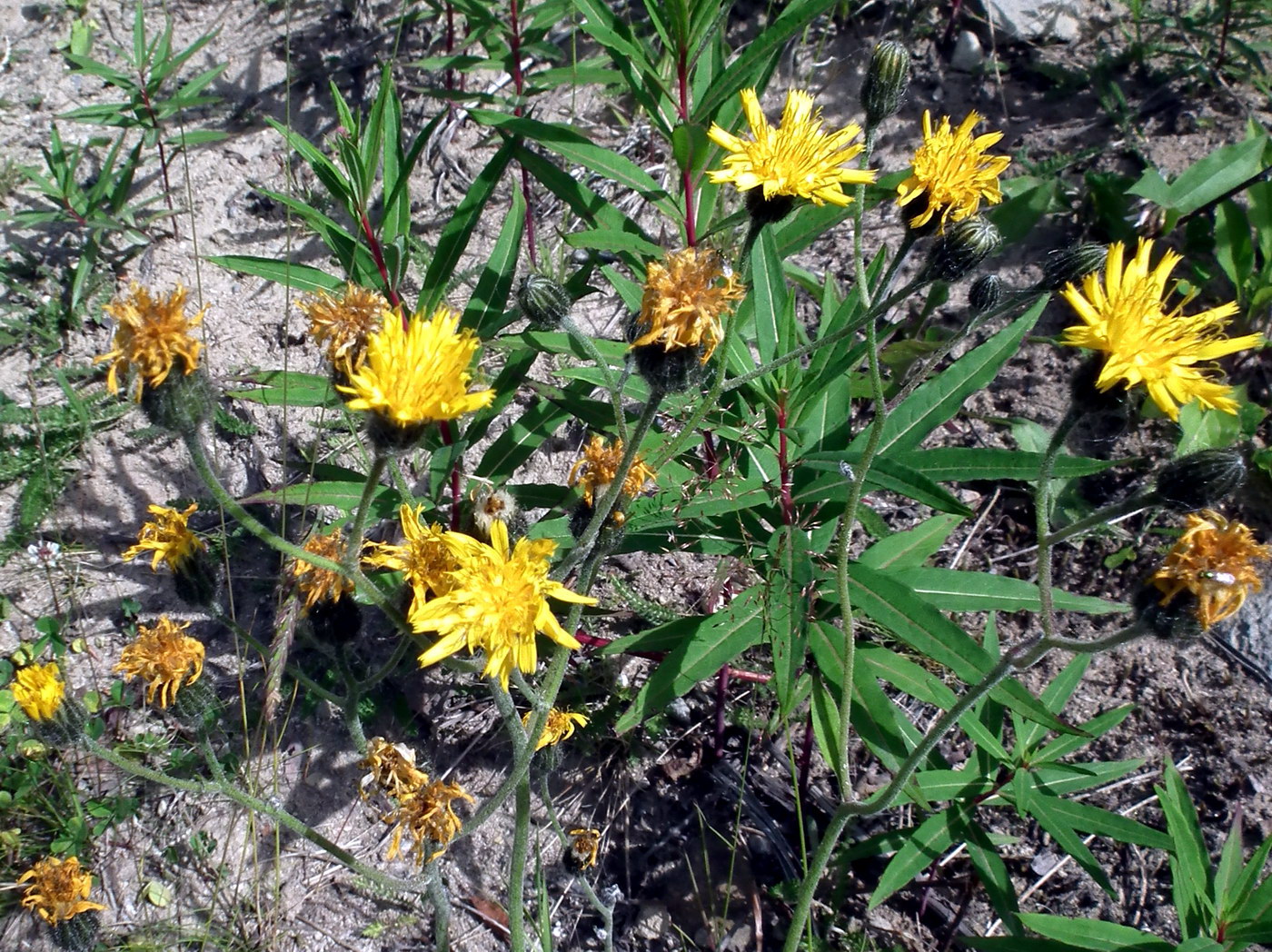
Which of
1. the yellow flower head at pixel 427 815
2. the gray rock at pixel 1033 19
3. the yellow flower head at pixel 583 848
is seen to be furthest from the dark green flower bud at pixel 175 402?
the gray rock at pixel 1033 19

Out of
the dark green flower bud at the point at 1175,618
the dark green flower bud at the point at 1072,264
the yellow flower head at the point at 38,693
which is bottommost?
the yellow flower head at the point at 38,693

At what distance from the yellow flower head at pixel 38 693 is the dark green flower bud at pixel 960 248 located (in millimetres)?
3045

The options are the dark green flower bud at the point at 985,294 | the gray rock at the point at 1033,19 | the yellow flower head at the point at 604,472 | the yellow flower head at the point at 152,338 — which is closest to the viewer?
the yellow flower head at the point at 152,338

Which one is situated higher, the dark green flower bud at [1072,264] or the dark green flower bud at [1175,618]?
the dark green flower bud at [1072,264]

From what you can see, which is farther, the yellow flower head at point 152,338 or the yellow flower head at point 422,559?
the yellow flower head at point 422,559

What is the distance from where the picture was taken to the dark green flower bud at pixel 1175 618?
2.16m

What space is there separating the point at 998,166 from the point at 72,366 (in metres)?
4.61

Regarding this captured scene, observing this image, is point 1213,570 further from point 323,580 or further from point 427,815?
point 323,580

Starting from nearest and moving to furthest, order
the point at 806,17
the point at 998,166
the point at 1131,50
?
the point at 806,17, the point at 998,166, the point at 1131,50

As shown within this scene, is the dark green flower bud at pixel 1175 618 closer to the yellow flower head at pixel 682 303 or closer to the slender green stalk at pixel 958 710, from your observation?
the slender green stalk at pixel 958 710

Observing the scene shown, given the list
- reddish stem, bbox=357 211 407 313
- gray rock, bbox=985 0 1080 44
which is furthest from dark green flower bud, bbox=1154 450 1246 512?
gray rock, bbox=985 0 1080 44

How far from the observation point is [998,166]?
296 cm

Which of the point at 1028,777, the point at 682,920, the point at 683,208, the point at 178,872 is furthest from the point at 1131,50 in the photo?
the point at 178,872

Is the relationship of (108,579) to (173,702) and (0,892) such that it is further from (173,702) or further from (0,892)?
(173,702)
